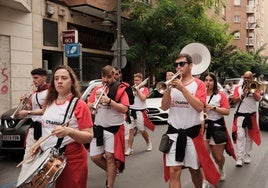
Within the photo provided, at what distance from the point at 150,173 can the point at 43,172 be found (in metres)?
Result: 4.10

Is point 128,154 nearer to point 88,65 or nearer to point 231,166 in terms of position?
point 231,166

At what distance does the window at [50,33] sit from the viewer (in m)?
16.3

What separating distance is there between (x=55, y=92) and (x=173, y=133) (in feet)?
4.91

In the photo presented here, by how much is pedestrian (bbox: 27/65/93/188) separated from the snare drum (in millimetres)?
256

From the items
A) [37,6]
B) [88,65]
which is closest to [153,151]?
[37,6]

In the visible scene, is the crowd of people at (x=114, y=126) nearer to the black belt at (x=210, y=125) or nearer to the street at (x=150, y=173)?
the black belt at (x=210, y=125)

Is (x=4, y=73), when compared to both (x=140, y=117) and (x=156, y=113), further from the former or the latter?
(x=140, y=117)

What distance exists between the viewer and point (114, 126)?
5.72m

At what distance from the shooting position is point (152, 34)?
20109 millimetres

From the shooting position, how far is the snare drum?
311 cm

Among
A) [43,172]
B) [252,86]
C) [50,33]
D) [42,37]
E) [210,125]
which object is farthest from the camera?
[50,33]

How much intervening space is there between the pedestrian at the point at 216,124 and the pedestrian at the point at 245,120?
3.61 ft

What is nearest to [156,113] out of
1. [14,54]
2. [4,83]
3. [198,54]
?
[4,83]

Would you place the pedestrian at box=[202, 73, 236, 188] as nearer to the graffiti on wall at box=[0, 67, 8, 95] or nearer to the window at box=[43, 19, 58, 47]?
the graffiti on wall at box=[0, 67, 8, 95]
